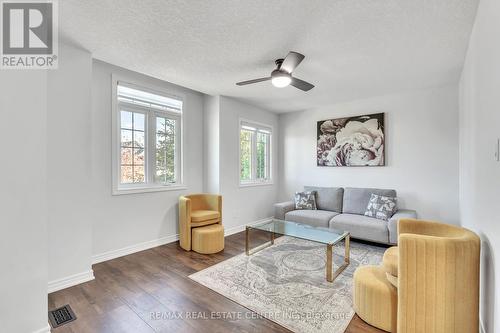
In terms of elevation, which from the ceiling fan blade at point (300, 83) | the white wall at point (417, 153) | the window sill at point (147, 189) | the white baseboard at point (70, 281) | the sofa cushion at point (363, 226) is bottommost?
the white baseboard at point (70, 281)

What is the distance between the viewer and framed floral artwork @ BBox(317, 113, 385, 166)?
4199 millimetres

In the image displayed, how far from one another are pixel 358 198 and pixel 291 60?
9.27 feet

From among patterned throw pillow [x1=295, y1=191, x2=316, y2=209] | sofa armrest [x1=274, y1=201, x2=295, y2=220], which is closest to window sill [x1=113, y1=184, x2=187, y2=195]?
sofa armrest [x1=274, y1=201, x2=295, y2=220]

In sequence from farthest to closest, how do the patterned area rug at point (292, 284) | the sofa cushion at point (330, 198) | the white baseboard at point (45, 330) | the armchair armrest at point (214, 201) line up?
the sofa cushion at point (330, 198)
the armchair armrest at point (214, 201)
the patterned area rug at point (292, 284)
the white baseboard at point (45, 330)

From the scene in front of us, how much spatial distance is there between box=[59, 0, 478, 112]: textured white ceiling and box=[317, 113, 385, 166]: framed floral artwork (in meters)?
0.99

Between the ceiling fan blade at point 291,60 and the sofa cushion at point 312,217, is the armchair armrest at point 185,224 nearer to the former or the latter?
the sofa cushion at point 312,217

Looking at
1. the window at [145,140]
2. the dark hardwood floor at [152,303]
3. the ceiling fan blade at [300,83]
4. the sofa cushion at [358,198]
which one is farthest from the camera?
the sofa cushion at [358,198]

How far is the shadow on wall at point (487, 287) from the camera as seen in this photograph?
1450 mm

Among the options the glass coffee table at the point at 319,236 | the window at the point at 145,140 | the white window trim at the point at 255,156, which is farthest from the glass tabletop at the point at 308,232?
the window at the point at 145,140

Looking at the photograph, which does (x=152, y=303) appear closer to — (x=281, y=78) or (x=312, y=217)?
(x=281, y=78)

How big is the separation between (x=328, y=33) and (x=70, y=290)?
3.57 m

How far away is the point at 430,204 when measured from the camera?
3768 mm

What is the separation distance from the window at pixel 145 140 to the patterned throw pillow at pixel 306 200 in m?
2.24

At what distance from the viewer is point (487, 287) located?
1.59 m
